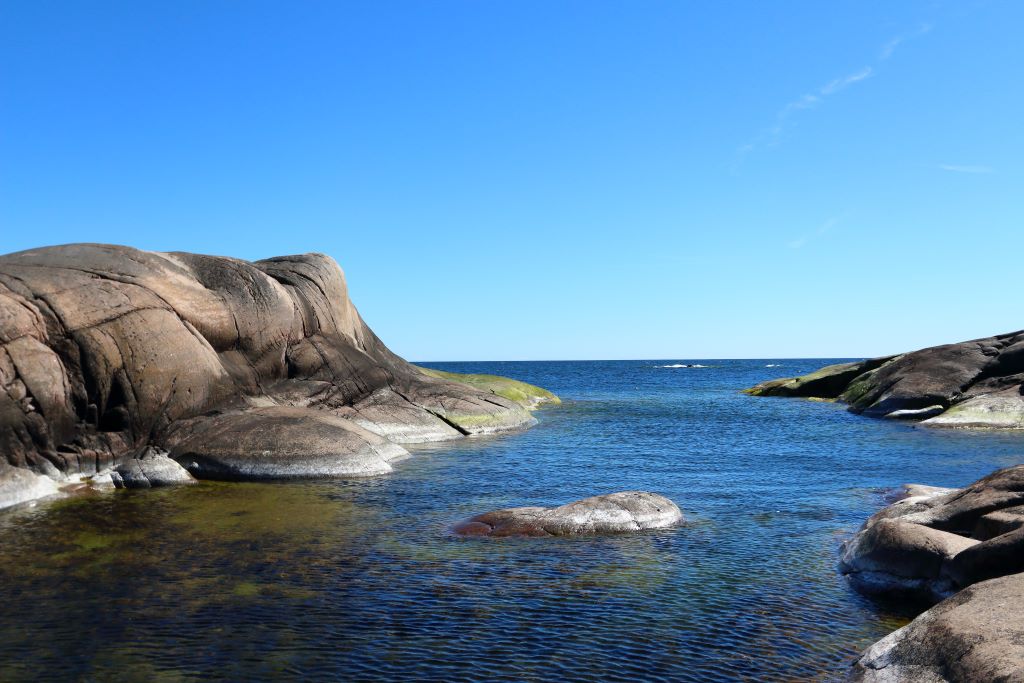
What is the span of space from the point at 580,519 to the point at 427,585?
208 inches

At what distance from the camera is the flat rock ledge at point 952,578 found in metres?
9.29

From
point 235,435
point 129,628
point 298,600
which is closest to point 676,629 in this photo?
point 298,600

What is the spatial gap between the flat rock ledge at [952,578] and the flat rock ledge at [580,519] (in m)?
4.62

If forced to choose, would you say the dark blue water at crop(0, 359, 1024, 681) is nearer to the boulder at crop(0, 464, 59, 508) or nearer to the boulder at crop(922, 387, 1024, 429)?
the boulder at crop(0, 464, 59, 508)

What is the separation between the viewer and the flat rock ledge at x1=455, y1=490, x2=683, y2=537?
59.9 ft

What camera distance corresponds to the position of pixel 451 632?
12.0 m

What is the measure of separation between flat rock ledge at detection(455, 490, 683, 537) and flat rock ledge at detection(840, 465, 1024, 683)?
4.62m

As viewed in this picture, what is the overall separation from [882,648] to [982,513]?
5118 millimetres

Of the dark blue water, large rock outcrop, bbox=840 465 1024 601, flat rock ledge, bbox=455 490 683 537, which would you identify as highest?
large rock outcrop, bbox=840 465 1024 601

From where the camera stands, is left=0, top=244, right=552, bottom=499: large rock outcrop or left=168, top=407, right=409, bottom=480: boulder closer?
left=0, top=244, right=552, bottom=499: large rock outcrop

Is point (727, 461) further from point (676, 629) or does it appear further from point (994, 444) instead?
point (676, 629)

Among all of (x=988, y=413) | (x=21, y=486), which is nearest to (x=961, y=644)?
(x=21, y=486)

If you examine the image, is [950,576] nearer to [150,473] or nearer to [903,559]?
[903,559]

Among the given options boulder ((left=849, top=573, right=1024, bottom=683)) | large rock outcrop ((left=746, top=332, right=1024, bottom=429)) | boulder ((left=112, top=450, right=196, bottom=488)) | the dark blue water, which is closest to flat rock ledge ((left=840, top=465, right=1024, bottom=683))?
boulder ((left=849, top=573, right=1024, bottom=683))
